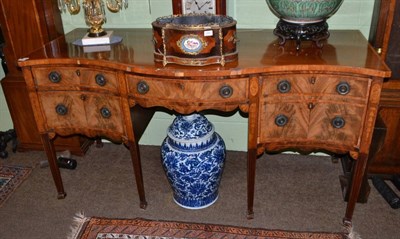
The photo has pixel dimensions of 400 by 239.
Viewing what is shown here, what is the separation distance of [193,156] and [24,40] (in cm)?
133

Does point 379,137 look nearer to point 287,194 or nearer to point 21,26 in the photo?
point 287,194

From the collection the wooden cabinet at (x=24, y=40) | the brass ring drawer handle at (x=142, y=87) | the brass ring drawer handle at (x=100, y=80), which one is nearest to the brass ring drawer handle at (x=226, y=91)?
the brass ring drawer handle at (x=142, y=87)

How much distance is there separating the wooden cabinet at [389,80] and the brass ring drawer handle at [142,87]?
120 centimetres

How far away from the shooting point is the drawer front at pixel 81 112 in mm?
1946

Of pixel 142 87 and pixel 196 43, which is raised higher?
pixel 196 43

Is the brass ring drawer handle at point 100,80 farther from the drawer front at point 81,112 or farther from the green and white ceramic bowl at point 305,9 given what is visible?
the green and white ceramic bowl at point 305,9

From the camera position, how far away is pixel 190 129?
2.06 m

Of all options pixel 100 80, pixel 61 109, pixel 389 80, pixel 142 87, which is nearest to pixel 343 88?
pixel 389 80

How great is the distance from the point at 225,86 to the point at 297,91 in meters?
0.33

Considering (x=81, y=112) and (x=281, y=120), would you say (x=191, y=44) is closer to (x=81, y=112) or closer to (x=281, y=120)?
(x=281, y=120)

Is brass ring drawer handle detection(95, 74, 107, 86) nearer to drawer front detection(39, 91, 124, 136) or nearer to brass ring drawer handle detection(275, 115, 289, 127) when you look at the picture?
drawer front detection(39, 91, 124, 136)

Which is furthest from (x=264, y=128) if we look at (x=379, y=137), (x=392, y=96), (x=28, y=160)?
(x=28, y=160)

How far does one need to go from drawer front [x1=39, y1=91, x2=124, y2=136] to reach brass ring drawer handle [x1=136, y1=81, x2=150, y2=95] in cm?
15

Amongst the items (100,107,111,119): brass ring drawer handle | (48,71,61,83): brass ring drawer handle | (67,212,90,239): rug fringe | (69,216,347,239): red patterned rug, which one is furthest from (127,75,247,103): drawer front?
(67,212,90,239): rug fringe
